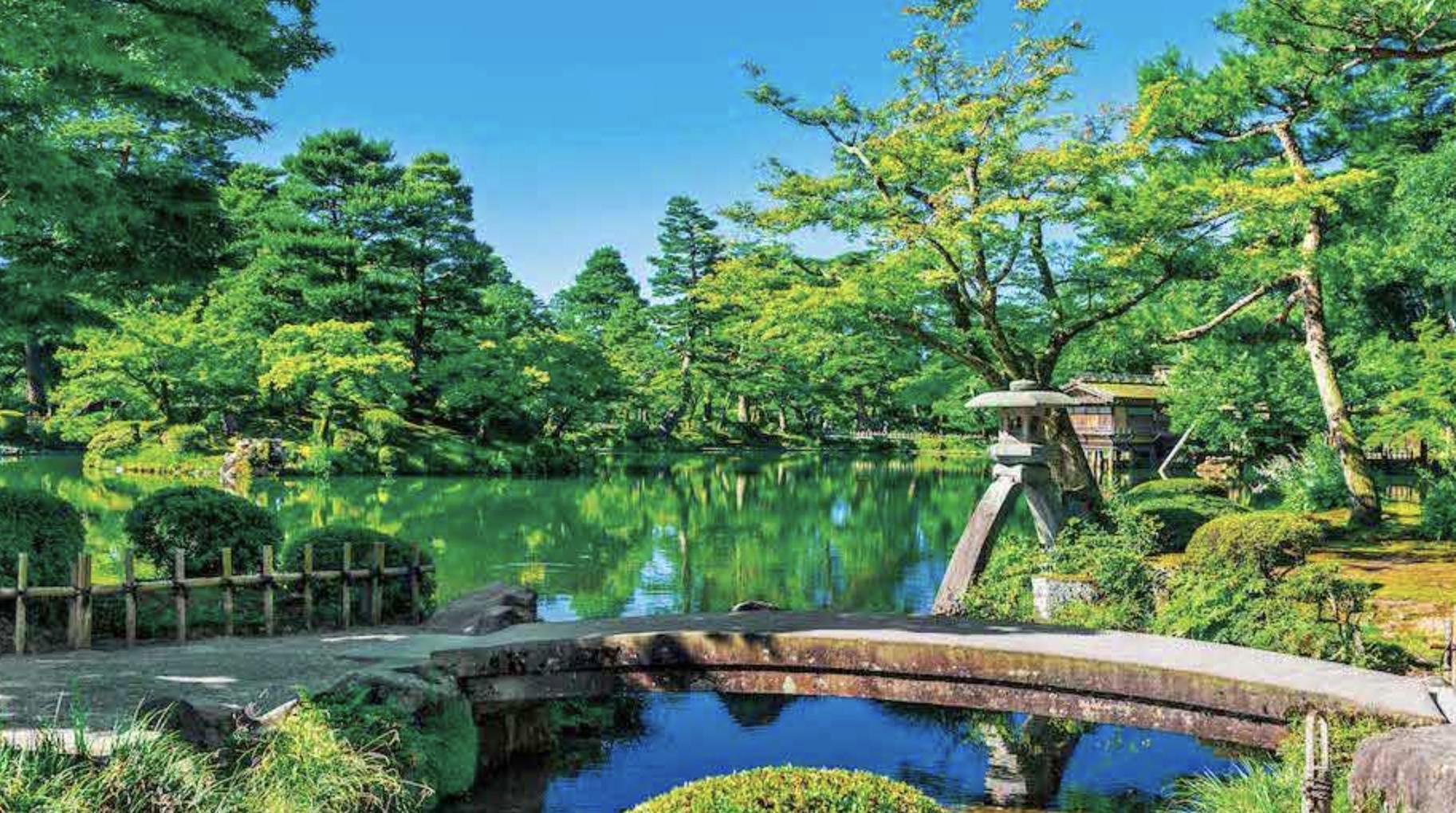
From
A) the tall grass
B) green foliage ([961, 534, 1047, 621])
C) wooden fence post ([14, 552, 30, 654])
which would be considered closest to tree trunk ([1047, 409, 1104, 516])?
green foliage ([961, 534, 1047, 621])

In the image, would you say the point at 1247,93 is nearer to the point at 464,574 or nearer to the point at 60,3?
the point at 464,574

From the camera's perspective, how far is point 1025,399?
40.0 ft

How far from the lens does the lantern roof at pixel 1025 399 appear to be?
40.0 feet

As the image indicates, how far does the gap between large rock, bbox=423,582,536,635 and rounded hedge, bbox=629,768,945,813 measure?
582 cm

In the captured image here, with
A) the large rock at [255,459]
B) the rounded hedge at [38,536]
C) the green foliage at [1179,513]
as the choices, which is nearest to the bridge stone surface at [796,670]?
the rounded hedge at [38,536]

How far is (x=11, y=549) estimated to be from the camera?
9.45 m

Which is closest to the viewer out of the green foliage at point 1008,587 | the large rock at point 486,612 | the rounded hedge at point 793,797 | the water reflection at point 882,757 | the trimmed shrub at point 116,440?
the rounded hedge at point 793,797

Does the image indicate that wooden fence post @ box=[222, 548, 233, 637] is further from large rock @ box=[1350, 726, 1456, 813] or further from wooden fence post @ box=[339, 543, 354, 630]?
large rock @ box=[1350, 726, 1456, 813]

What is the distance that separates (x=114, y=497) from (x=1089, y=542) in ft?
80.8

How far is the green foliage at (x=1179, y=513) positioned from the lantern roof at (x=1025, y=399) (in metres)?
3.66

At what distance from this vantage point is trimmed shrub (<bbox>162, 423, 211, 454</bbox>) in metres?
33.5

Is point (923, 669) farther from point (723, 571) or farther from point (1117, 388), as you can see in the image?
point (1117, 388)

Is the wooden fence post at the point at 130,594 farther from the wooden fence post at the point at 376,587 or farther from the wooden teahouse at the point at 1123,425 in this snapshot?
the wooden teahouse at the point at 1123,425

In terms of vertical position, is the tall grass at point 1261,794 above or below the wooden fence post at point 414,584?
below
